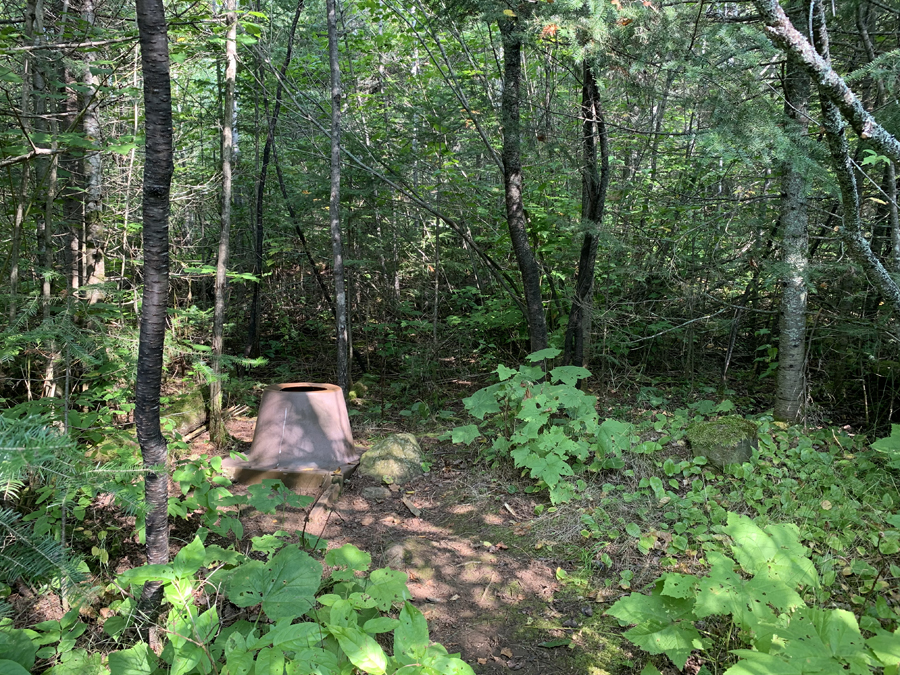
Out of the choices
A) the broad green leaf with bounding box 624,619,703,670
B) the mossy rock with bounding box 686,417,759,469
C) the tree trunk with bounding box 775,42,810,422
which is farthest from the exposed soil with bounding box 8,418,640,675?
the tree trunk with bounding box 775,42,810,422

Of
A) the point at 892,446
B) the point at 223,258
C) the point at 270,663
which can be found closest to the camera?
the point at 270,663

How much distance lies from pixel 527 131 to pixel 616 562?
436 centimetres

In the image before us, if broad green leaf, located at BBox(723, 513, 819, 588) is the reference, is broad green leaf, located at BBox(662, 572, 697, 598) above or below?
below

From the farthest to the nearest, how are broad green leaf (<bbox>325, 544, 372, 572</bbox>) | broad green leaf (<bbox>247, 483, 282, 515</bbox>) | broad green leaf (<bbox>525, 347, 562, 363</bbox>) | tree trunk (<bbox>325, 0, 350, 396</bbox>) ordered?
tree trunk (<bbox>325, 0, 350, 396</bbox>), broad green leaf (<bbox>525, 347, 562, 363</bbox>), broad green leaf (<bbox>247, 483, 282, 515</bbox>), broad green leaf (<bbox>325, 544, 372, 572</bbox>)

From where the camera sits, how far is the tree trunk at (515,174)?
17.2ft

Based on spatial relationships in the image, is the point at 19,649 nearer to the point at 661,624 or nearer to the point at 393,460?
the point at 661,624

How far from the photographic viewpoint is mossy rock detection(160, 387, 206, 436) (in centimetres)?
539

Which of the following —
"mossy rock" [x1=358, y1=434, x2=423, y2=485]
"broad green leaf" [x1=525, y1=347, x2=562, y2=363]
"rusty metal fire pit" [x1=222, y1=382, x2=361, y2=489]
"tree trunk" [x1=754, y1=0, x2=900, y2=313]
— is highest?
"tree trunk" [x1=754, y1=0, x2=900, y2=313]

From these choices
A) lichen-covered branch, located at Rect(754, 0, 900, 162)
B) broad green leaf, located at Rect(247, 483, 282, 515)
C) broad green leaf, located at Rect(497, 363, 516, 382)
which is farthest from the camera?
broad green leaf, located at Rect(497, 363, 516, 382)

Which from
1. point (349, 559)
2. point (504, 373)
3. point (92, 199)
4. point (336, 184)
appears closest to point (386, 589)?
point (349, 559)

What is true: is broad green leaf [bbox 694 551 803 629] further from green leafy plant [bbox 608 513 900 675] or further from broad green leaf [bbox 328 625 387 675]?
broad green leaf [bbox 328 625 387 675]

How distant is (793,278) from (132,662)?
18.6 feet

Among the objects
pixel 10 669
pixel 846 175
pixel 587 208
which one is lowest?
pixel 10 669

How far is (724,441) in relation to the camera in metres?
4.30
